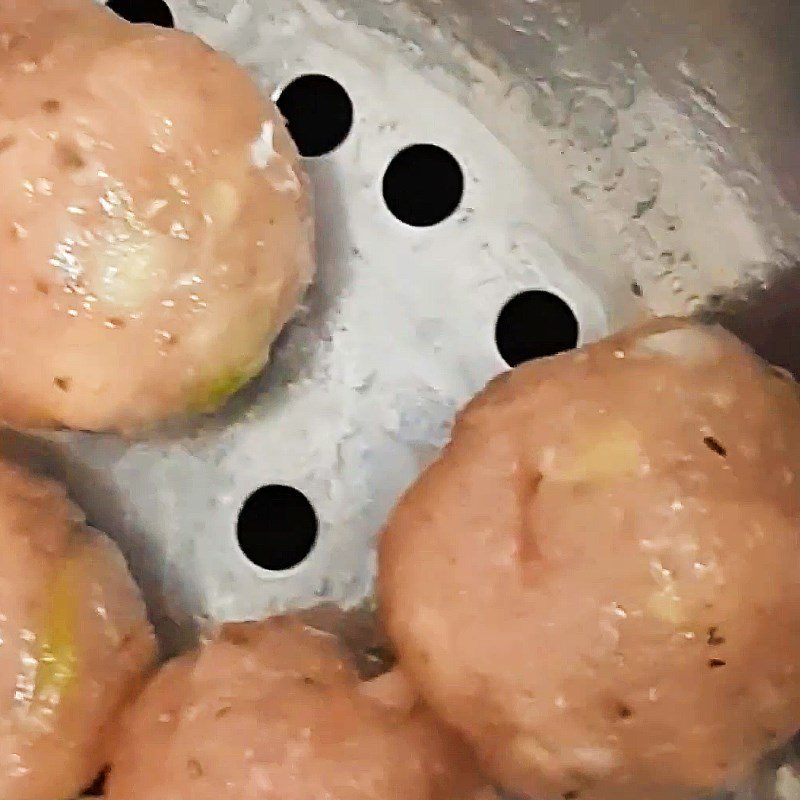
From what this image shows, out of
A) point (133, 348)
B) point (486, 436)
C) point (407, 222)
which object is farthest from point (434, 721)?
point (407, 222)

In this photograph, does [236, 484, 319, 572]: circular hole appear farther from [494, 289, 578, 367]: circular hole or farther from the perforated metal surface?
[494, 289, 578, 367]: circular hole

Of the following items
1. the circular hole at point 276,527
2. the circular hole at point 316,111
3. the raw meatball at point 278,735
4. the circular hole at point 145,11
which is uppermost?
the circular hole at point 316,111

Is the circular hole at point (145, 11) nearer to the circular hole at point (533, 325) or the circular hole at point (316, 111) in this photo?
the circular hole at point (316, 111)

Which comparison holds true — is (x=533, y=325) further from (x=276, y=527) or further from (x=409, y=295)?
(x=276, y=527)

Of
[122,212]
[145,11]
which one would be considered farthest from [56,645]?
[145,11]

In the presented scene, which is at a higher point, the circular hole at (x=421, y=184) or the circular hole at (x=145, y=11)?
the circular hole at (x=421, y=184)

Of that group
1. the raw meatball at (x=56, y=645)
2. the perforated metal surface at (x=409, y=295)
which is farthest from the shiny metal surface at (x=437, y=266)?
the raw meatball at (x=56, y=645)

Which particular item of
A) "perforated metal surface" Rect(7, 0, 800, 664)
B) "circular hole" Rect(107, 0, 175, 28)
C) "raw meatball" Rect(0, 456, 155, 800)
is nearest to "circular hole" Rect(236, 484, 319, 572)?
"perforated metal surface" Rect(7, 0, 800, 664)
